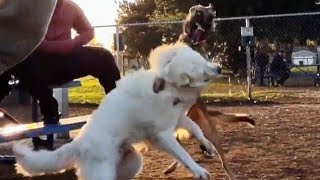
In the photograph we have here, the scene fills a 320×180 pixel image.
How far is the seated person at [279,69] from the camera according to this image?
2206 centimetres

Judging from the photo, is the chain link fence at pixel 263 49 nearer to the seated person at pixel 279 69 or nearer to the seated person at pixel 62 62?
the seated person at pixel 279 69

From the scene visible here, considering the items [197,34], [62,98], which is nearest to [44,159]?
[197,34]

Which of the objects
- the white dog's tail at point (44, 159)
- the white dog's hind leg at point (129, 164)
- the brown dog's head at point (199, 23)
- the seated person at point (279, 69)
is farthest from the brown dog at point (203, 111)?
the seated person at point (279, 69)

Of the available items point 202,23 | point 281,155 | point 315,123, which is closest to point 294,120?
point 315,123

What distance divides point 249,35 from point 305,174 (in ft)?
31.6

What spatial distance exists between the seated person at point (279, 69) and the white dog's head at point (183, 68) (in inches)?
700

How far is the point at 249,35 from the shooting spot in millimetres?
14797

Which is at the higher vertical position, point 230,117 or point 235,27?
point 230,117

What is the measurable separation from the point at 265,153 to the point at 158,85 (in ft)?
8.80

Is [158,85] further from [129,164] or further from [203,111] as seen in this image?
[203,111]

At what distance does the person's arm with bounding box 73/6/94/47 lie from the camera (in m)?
5.15

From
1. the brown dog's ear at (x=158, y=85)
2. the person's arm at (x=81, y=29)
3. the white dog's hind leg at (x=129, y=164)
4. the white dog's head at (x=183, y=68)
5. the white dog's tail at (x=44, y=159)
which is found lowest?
the white dog's hind leg at (x=129, y=164)

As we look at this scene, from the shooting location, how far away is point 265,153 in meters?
6.58

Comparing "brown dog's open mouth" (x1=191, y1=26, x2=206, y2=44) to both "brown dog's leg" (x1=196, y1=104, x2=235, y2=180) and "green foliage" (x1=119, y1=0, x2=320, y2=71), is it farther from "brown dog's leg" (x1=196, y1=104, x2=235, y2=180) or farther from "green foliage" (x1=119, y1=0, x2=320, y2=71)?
"green foliage" (x1=119, y1=0, x2=320, y2=71)
